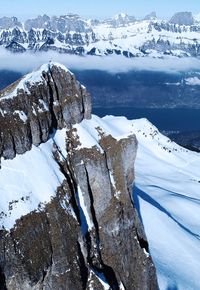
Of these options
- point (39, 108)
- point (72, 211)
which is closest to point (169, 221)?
point (72, 211)

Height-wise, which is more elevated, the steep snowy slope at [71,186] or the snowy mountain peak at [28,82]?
the snowy mountain peak at [28,82]

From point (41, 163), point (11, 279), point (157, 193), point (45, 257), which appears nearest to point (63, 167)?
point (41, 163)

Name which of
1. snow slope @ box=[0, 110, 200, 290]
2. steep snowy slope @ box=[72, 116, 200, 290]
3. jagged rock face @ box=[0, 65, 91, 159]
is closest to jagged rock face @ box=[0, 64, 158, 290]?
jagged rock face @ box=[0, 65, 91, 159]

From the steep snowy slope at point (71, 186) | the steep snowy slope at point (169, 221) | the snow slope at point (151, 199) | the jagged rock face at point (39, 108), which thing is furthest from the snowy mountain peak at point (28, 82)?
the steep snowy slope at point (169, 221)

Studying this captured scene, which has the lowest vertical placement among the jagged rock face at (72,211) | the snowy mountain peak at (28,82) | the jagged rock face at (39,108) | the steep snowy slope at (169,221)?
the steep snowy slope at (169,221)

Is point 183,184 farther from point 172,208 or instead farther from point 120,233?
point 120,233

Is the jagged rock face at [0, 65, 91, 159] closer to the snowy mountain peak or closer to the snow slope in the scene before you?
the snowy mountain peak

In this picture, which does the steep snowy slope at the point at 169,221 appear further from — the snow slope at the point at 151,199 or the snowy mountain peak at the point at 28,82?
the snowy mountain peak at the point at 28,82
